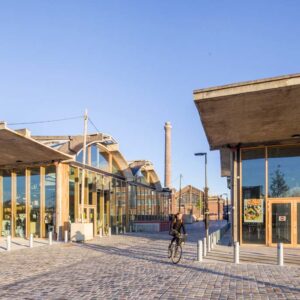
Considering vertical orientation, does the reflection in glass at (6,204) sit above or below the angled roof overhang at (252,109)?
below

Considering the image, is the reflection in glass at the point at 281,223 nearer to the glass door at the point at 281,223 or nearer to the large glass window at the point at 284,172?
the glass door at the point at 281,223

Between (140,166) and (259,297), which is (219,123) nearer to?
(259,297)

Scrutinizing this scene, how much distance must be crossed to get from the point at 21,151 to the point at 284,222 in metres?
14.9

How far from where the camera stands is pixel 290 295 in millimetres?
8766

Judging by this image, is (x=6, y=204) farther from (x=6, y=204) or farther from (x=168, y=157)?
(x=168, y=157)

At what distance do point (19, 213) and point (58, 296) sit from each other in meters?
19.1

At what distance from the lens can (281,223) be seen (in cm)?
1994

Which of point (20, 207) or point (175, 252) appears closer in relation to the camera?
point (175, 252)

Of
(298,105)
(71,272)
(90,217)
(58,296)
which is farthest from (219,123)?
(90,217)

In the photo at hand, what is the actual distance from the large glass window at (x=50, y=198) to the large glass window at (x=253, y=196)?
38.7 ft

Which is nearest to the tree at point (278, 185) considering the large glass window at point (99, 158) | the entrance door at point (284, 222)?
the entrance door at point (284, 222)

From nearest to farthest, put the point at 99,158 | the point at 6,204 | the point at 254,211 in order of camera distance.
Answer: the point at 254,211 → the point at 6,204 → the point at 99,158

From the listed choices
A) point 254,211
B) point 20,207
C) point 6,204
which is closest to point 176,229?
point 254,211

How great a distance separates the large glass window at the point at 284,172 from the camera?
799 inches
